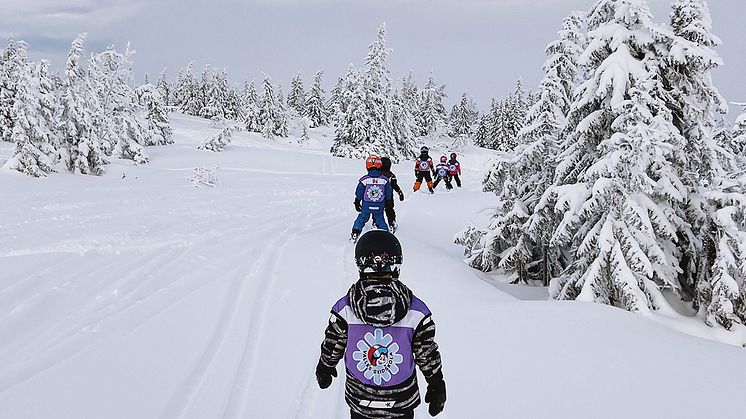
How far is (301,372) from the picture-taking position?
524 cm

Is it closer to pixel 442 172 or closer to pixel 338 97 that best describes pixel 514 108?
pixel 338 97

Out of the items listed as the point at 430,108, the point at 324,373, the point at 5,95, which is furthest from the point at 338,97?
the point at 324,373

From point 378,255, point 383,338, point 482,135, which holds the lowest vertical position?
point 383,338

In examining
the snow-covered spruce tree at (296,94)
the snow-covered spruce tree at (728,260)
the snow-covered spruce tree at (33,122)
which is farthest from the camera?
the snow-covered spruce tree at (296,94)

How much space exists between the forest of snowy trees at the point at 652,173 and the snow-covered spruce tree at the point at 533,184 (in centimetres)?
71

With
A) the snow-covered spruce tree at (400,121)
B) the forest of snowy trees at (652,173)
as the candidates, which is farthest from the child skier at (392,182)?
the snow-covered spruce tree at (400,121)

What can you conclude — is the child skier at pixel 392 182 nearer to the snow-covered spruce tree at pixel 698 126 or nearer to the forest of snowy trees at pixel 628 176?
the forest of snowy trees at pixel 628 176

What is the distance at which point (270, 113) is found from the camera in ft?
220

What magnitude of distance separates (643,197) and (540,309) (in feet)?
10.1

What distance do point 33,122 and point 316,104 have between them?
60839 mm

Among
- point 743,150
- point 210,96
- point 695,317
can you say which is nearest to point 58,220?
point 695,317

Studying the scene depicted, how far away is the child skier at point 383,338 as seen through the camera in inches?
119

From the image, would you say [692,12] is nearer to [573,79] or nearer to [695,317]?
[573,79]

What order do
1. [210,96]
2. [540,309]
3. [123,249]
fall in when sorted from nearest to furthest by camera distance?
[540,309]
[123,249]
[210,96]
